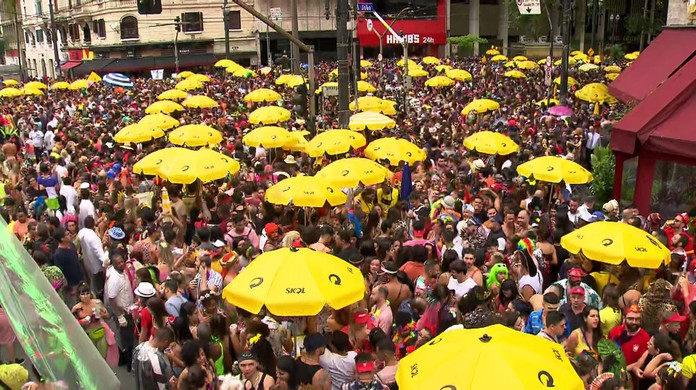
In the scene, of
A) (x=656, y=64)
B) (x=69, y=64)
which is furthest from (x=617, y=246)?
(x=69, y=64)

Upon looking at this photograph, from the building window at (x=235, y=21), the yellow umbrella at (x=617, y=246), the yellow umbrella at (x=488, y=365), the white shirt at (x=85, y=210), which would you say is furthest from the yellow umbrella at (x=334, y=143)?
the building window at (x=235, y=21)

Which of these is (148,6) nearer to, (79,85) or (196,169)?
(196,169)

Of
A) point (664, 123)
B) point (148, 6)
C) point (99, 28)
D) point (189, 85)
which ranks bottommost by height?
point (189, 85)

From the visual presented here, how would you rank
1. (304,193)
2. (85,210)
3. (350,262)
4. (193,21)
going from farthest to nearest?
(193,21)
(85,210)
(304,193)
(350,262)

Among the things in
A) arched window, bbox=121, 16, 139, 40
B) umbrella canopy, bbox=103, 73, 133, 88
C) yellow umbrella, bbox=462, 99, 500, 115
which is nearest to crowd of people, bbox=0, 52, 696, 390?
yellow umbrella, bbox=462, 99, 500, 115

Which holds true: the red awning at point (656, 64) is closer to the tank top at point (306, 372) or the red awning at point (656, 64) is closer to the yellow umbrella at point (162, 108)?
the yellow umbrella at point (162, 108)

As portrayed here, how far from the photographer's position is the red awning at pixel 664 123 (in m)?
12.4

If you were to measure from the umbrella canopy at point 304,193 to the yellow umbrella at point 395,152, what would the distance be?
2507mm

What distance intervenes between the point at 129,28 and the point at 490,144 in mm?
45501

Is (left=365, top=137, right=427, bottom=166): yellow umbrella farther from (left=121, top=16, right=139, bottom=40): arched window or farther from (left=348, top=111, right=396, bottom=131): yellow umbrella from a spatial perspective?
(left=121, top=16, right=139, bottom=40): arched window

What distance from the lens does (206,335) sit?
6.20 metres

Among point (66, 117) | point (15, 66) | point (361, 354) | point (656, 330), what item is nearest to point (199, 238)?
point (361, 354)

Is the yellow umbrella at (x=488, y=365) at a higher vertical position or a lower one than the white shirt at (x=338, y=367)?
higher

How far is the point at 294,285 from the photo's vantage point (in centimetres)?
654
